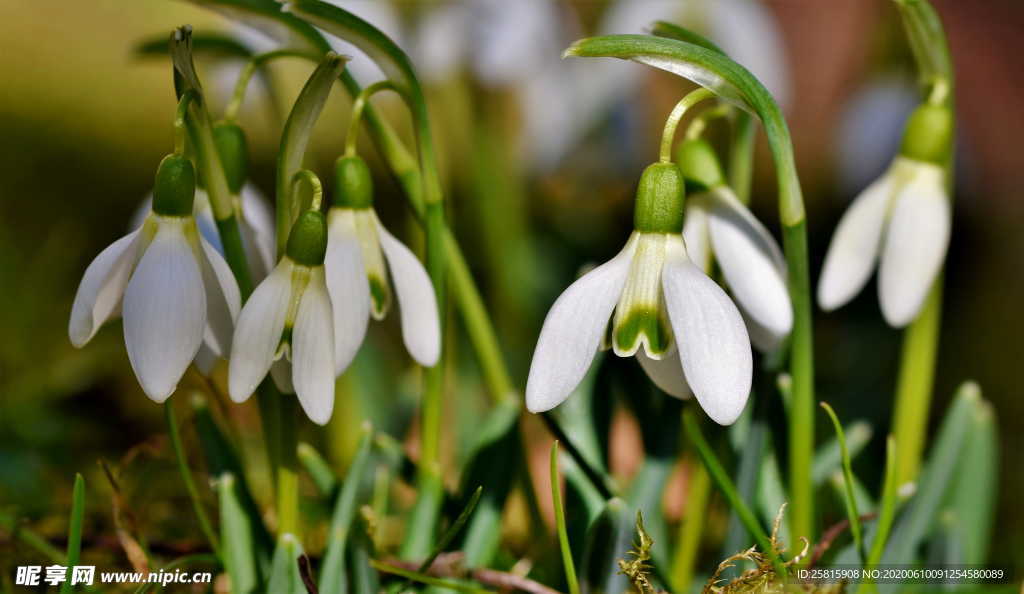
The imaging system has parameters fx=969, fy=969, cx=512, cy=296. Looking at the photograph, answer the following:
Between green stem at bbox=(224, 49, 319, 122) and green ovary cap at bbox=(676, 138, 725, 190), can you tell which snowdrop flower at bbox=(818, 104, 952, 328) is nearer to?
green ovary cap at bbox=(676, 138, 725, 190)

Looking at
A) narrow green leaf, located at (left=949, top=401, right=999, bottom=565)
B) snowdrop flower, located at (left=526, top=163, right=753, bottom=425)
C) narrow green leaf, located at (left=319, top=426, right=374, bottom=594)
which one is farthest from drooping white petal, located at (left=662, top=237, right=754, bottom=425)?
narrow green leaf, located at (left=949, top=401, right=999, bottom=565)

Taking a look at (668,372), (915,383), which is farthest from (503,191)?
(668,372)

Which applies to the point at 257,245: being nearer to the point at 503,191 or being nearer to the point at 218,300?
the point at 218,300

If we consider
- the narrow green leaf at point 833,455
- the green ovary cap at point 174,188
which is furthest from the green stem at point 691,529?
the green ovary cap at point 174,188

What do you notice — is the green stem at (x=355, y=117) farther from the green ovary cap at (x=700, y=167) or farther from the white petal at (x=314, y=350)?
the green ovary cap at (x=700, y=167)

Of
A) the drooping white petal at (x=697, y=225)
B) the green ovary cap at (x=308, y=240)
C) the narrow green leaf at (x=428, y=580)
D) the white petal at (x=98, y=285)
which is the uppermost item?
the drooping white petal at (x=697, y=225)

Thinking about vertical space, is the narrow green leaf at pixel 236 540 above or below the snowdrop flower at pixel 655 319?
below
